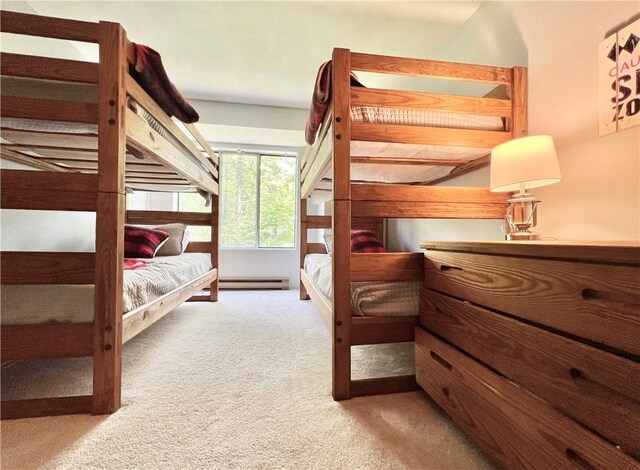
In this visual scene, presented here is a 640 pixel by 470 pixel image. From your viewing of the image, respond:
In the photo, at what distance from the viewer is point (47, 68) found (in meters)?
1.04

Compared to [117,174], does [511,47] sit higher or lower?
higher

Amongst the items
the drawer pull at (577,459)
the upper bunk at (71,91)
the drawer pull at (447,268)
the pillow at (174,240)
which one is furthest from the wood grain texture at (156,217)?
the drawer pull at (577,459)

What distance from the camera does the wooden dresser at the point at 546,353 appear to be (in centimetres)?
51

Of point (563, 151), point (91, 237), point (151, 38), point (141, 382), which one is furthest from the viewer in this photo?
point (91, 237)

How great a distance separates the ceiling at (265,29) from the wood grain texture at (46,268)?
1.81 meters

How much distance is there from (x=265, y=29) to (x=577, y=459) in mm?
2662

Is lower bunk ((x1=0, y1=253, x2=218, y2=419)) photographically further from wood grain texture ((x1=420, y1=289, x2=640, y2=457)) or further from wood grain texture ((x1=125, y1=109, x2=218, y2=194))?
wood grain texture ((x1=420, y1=289, x2=640, y2=457))

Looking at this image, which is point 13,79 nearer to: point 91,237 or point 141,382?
point 141,382

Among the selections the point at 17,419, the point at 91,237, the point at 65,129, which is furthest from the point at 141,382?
the point at 91,237

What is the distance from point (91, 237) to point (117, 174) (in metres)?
2.25

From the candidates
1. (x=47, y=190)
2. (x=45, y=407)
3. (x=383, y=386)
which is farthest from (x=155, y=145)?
(x=383, y=386)

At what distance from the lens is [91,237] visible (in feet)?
8.94

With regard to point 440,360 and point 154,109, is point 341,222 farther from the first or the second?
point 154,109

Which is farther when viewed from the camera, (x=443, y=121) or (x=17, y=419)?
(x=443, y=121)
